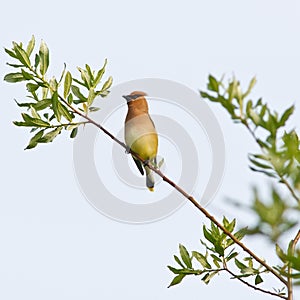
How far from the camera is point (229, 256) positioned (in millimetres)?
2584

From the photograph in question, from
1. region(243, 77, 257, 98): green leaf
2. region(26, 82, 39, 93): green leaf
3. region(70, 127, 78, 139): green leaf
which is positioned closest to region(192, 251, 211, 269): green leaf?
region(70, 127, 78, 139): green leaf

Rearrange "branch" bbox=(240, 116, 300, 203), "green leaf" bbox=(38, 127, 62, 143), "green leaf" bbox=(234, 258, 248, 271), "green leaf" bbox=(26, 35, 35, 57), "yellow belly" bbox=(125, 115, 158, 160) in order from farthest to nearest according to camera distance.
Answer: "yellow belly" bbox=(125, 115, 158, 160) → "green leaf" bbox=(26, 35, 35, 57) → "green leaf" bbox=(38, 127, 62, 143) → "green leaf" bbox=(234, 258, 248, 271) → "branch" bbox=(240, 116, 300, 203)

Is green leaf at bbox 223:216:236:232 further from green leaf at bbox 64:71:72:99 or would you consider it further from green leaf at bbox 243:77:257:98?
green leaf at bbox 243:77:257:98

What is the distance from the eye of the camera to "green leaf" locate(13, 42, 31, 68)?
2.86 meters

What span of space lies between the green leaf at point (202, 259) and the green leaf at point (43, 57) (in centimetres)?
99

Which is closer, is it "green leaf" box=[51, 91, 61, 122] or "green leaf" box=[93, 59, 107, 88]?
"green leaf" box=[51, 91, 61, 122]

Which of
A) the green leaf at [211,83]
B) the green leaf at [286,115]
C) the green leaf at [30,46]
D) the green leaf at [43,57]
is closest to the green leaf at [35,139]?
the green leaf at [43,57]

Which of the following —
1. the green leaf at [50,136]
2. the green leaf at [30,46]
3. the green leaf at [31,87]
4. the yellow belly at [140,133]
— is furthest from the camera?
the yellow belly at [140,133]

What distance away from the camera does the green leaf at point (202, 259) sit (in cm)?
257

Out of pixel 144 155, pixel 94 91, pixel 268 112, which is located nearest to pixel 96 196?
pixel 94 91

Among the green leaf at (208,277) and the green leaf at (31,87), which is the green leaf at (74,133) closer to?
the green leaf at (31,87)

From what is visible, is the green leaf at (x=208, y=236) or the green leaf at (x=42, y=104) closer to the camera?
the green leaf at (x=208, y=236)

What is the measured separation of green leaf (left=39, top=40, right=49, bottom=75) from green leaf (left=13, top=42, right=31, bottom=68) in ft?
0.20

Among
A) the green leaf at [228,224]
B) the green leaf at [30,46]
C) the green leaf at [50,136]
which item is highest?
the green leaf at [30,46]
